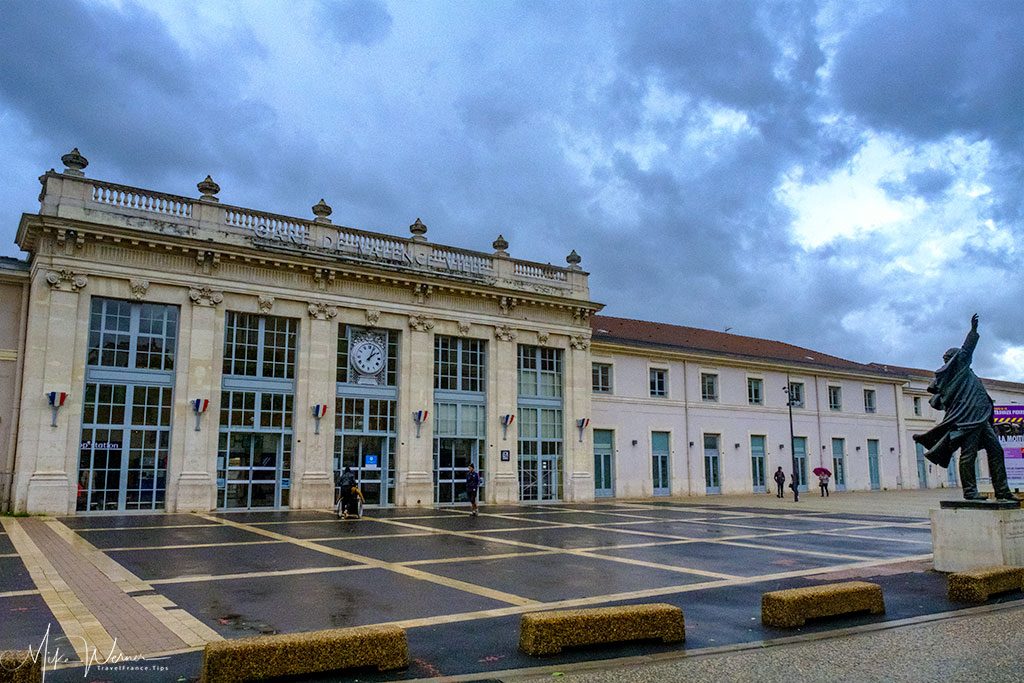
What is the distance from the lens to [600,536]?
738 inches

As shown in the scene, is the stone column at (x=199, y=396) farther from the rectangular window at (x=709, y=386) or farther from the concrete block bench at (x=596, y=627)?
the rectangular window at (x=709, y=386)

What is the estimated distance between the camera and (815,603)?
8750 mm

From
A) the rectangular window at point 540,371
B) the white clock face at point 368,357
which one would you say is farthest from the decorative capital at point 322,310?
the rectangular window at point 540,371

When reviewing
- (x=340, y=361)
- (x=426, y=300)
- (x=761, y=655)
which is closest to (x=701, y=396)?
(x=426, y=300)

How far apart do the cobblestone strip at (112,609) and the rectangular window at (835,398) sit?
43.0m

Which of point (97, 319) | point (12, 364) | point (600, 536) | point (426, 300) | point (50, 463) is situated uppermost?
point (426, 300)

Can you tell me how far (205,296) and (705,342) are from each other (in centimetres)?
3032

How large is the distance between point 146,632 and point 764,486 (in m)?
39.7

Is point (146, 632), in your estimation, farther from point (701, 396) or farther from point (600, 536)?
point (701, 396)

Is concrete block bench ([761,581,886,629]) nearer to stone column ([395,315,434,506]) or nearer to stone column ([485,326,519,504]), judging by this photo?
stone column ([395,315,434,506])

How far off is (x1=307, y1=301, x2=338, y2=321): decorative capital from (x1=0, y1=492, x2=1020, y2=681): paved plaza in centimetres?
867

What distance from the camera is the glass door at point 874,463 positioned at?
48.5 meters

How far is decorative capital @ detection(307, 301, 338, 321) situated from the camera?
28.2m

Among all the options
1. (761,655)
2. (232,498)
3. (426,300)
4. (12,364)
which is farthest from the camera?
(426,300)
